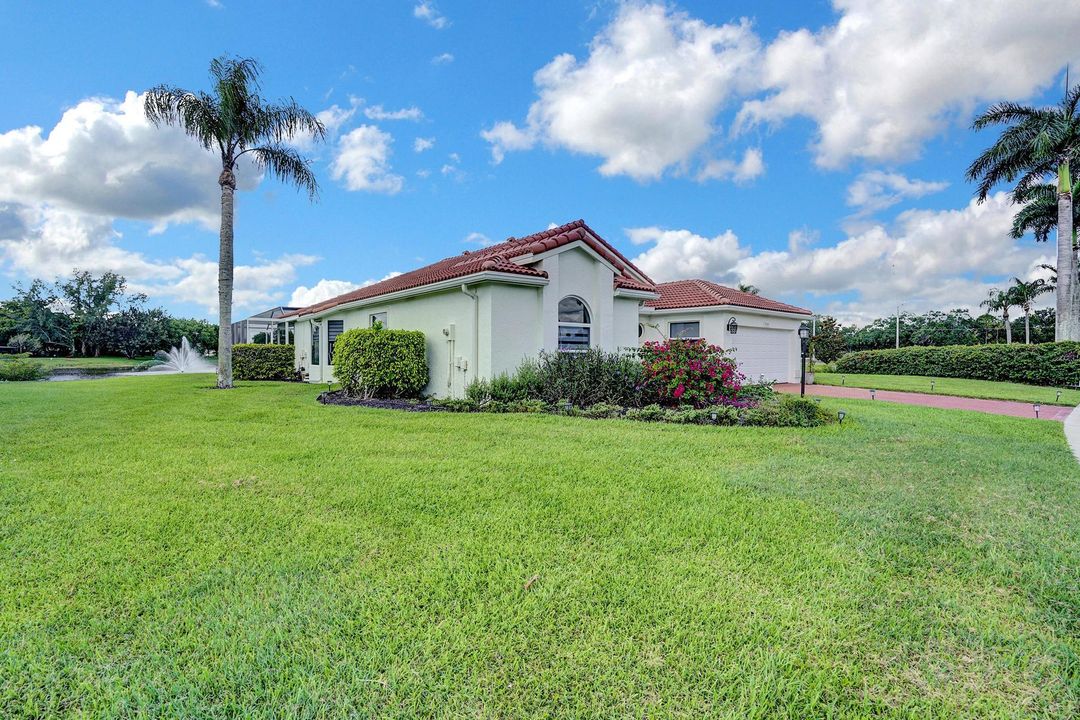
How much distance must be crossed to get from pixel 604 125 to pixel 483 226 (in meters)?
6.12

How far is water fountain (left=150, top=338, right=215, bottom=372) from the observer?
1328 inches

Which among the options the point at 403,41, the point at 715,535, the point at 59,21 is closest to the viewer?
the point at 715,535

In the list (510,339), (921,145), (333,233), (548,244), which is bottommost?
(510,339)

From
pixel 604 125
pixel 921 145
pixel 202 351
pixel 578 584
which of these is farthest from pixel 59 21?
pixel 202 351

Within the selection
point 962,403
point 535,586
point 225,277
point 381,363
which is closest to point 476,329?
point 381,363

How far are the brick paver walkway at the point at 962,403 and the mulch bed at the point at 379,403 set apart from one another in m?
12.8

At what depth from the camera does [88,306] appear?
43.3m

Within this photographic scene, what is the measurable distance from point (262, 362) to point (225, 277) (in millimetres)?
5794

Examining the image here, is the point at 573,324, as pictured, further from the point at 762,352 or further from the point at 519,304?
the point at 762,352

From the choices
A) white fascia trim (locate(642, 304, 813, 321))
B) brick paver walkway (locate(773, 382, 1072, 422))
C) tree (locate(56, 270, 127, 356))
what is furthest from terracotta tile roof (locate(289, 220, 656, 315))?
tree (locate(56, 270, 127, 356))

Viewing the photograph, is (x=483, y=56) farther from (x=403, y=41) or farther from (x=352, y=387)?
(x=352, y=387)

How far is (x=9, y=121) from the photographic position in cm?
1683

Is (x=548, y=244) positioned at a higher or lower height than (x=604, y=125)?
lower

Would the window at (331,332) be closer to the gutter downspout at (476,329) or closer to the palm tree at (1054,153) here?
the gutter downspout at (476,329)
